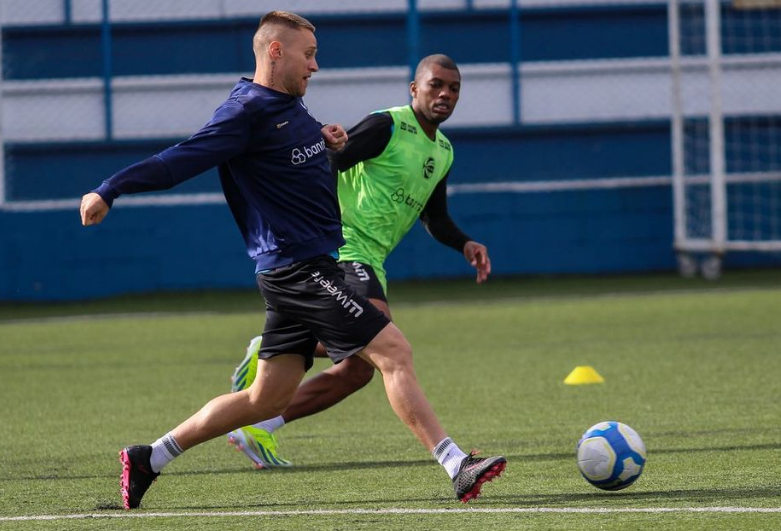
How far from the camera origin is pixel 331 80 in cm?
1936

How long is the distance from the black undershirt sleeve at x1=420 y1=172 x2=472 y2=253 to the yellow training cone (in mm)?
2176

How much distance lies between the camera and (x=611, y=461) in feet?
17.7

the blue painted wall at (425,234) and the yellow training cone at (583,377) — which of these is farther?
the blue painted wall at (425,234)

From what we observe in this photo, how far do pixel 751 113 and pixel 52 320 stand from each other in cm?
950

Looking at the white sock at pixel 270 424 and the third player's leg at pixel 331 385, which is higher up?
the third player's leg at pixel 331 385

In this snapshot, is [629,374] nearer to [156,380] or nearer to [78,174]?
[156,380]

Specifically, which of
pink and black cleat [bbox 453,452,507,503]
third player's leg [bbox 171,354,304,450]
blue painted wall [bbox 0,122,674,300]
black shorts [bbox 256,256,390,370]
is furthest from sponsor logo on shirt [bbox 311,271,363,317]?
blue painted wall [bbox 0,122,674,300]

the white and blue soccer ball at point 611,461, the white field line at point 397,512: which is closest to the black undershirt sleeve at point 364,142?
the white and blue soccer ball at point 611,461

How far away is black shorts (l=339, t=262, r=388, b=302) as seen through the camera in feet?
21.9

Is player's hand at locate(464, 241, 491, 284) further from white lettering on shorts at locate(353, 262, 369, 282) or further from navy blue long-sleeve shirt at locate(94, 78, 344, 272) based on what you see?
navy blue long-sleeve shirt at locate(94, 78, 344, 272)

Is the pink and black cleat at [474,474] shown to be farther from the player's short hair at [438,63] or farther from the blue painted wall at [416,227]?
the blue painted wall at [416,227]

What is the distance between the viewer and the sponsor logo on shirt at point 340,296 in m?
5.41

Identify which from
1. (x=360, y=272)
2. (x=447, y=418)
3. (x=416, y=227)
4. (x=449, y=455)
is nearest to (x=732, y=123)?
(x=416, y=227)

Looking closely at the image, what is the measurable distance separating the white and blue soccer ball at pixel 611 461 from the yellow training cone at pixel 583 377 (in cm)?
367
